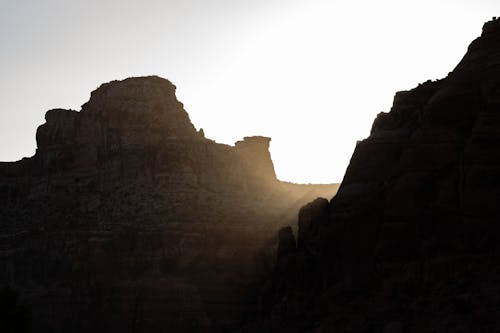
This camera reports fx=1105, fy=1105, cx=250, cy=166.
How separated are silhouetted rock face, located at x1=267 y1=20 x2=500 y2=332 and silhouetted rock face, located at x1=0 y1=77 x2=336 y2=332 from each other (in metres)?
21.8

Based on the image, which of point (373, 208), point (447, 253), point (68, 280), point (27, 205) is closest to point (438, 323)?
point (447, 253)

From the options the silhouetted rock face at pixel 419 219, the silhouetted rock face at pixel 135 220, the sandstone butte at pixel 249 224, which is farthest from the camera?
the silhouetted rock face at pixel 135 220

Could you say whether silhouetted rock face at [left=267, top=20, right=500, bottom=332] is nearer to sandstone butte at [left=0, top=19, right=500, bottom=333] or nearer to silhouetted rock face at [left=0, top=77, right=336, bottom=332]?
sandstone butte at [left=0, top=19, right=500, bottom=333]

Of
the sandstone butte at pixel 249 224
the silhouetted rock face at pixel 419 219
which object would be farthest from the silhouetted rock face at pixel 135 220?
the silhouetted rock face at pixel 419 219

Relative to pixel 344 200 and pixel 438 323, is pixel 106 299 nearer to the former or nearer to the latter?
pixel 344 200

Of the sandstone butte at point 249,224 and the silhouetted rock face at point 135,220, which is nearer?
the sandstone butte at point 249,224

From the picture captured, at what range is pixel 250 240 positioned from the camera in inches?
3792

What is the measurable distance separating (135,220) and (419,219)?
1541 inches

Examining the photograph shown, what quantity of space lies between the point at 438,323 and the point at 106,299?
45103 millimetres

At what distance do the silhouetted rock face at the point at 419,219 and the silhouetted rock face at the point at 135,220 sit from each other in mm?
21760

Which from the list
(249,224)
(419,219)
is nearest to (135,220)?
(249,224)

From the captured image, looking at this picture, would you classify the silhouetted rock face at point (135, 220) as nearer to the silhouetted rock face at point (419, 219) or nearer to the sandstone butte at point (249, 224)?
the sandstone butte at point (249, 224)

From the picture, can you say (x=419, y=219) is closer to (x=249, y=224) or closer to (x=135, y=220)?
(x=249, y=224)

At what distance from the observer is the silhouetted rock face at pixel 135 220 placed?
92562 mm
